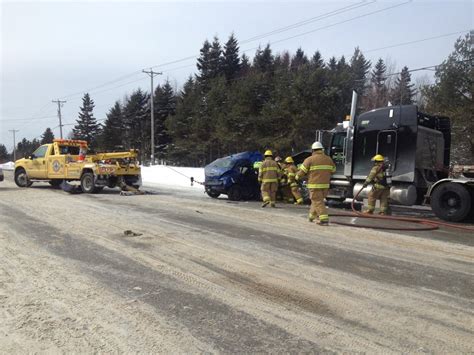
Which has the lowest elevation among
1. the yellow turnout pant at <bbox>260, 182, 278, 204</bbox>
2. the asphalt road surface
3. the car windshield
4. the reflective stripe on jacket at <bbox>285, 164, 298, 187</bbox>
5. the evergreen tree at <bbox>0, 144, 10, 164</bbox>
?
the evergreen tree at <bbox>0, 144, 10, 164</bbox>

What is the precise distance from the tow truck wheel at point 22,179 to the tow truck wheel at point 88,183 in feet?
13.3

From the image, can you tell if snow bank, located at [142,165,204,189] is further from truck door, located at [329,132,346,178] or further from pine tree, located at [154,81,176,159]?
pine tree, located at [154,81,176,159]

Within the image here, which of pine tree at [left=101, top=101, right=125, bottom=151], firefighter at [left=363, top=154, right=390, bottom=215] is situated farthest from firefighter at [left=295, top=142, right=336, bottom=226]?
pine tree at [left=101, top=101, right=125, bottom=151]

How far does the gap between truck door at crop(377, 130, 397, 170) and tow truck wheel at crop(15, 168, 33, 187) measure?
51.0 feet

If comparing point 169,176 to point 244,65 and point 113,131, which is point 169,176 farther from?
point 113,131

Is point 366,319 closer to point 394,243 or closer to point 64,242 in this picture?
point 394,243

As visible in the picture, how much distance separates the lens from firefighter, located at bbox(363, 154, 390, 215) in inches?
473

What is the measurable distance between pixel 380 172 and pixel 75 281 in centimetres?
895

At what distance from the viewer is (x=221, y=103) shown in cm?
4759

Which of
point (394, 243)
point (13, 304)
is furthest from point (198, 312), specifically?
point (394, 243)

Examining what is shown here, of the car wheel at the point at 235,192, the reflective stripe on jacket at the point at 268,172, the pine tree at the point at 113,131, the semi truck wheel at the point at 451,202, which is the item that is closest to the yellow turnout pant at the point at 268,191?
the reflective stripe on jacket at the point at 268,172

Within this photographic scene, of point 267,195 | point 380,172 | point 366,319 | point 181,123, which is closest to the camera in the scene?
point 366,319

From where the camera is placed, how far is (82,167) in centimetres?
1781

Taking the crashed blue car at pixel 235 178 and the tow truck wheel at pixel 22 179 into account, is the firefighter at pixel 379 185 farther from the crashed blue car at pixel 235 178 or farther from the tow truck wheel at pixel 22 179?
the tow truck wheel at pixel 22 179
